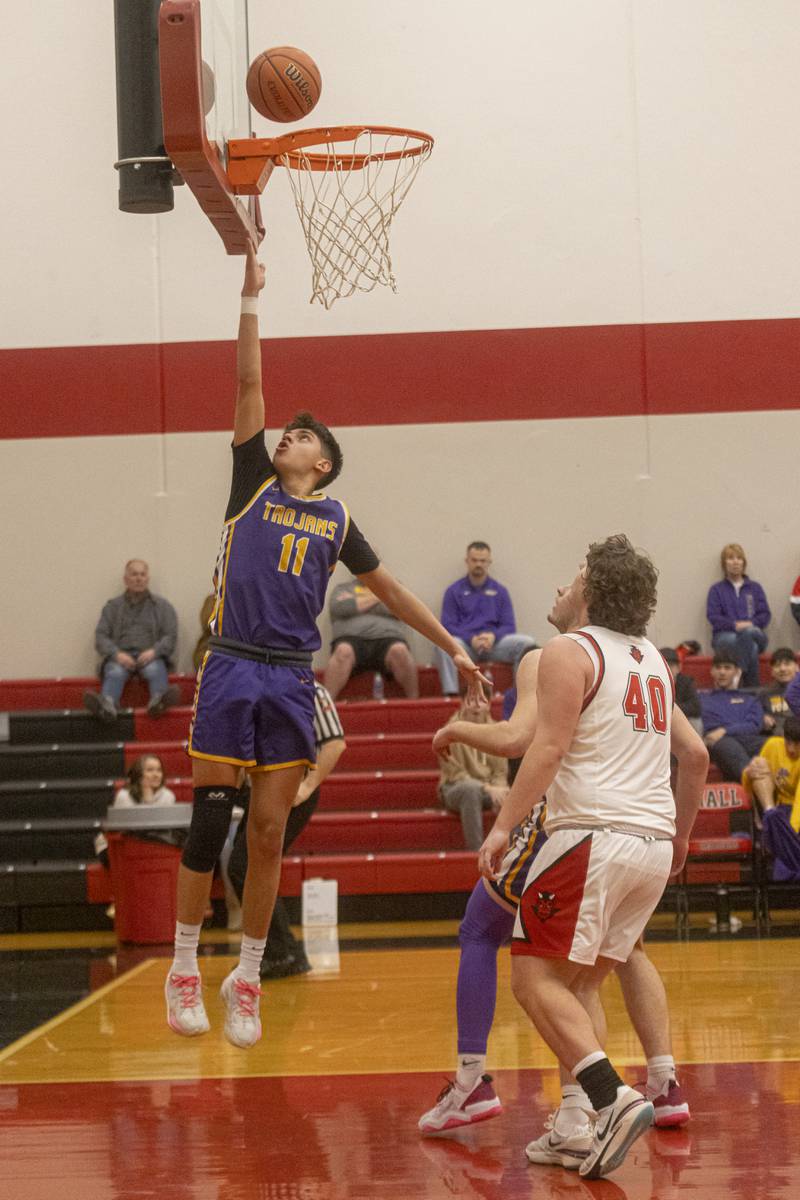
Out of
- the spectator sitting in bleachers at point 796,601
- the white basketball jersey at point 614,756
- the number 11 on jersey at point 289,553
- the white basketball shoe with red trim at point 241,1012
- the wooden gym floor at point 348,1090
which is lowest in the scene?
the wooden gym floor at point 348,1090

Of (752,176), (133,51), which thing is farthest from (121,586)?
(133,51)

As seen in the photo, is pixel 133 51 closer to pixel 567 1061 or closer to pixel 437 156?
pixel 567 1061

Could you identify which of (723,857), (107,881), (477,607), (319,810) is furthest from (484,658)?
(107,881)

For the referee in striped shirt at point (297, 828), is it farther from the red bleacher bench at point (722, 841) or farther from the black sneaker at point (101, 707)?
the black sneaker at point (101, 707)

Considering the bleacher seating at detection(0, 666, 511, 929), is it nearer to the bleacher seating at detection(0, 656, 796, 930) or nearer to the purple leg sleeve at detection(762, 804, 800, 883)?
the bleacher seating at detection(0, 656, 796, 930)

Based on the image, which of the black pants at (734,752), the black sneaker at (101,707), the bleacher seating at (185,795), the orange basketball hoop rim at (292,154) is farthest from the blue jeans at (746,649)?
the orange basketball hoop rim at (292,154)

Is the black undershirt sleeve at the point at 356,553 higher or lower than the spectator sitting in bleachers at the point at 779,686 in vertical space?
higher

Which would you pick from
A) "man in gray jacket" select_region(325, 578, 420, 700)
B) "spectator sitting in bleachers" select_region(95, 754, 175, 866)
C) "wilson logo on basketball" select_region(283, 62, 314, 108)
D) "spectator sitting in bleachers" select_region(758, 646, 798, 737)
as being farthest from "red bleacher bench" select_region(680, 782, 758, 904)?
"wilson logo on basketball" select_region(283, 62, 314, 108)

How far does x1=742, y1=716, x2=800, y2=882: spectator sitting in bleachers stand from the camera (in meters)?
9.12

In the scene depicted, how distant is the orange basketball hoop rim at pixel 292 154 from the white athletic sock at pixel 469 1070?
10.1 ft

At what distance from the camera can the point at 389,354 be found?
13.4 metres

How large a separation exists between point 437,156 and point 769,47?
3.24 m

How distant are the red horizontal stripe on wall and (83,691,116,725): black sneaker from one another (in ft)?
8.84

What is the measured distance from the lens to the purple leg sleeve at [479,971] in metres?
4.73
